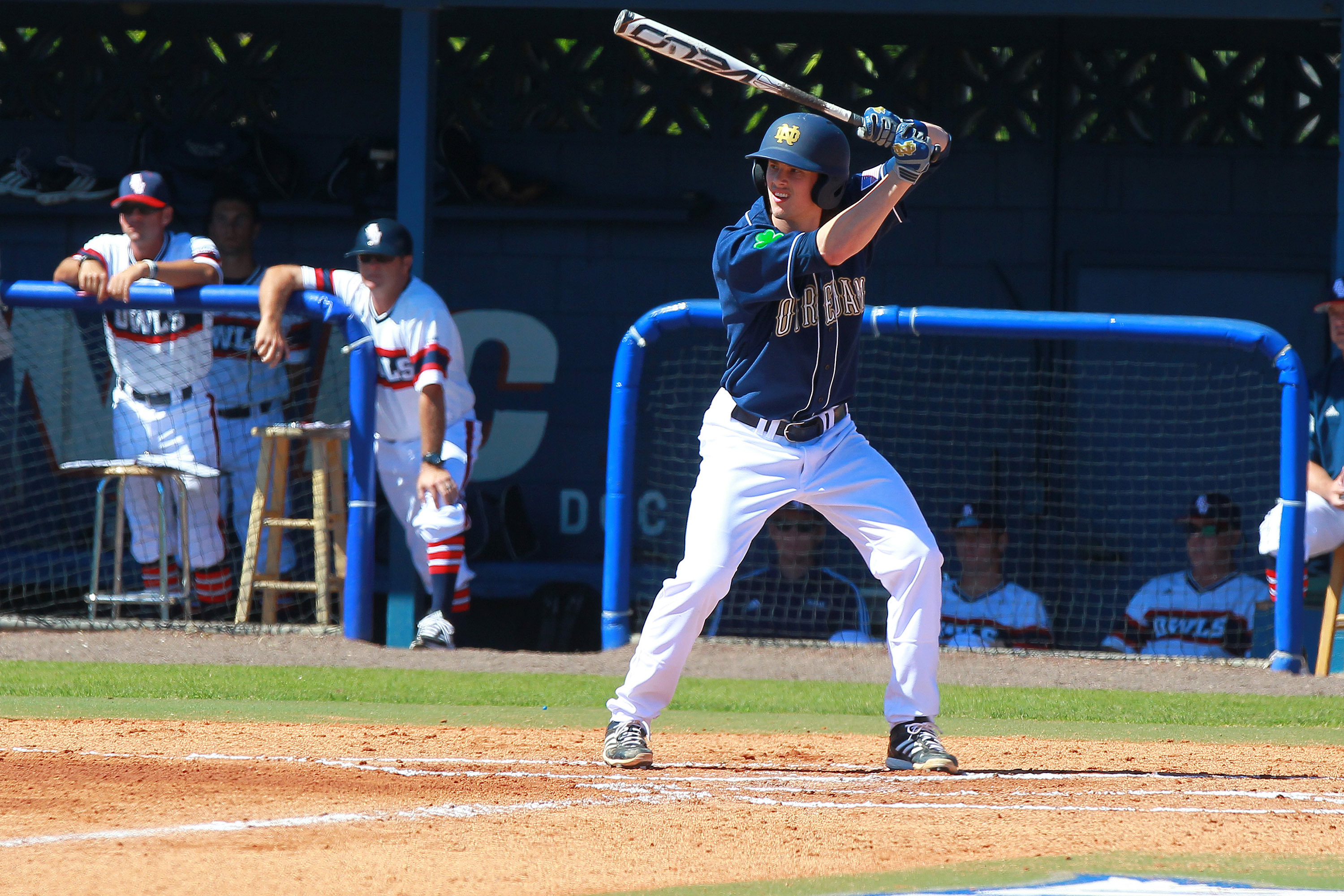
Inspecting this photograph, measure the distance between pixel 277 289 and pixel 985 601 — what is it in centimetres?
348

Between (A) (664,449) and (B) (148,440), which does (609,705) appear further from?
(A) (664,449)

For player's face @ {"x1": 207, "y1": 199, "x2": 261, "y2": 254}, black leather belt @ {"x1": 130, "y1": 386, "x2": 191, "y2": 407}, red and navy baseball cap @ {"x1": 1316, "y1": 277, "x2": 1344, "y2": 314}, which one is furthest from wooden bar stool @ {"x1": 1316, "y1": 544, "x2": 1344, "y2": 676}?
player's face @ {"x1": 207, "y1": 199, "x2": 261, "y2": 254}

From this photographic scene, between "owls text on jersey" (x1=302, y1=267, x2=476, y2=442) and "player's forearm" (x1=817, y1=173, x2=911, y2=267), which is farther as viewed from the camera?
"owls text on jersey" (x1=302, y1=267, x2=476, y2=442)

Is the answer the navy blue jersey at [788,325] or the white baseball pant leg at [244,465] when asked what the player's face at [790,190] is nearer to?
the navy blue jersey at [788,325]

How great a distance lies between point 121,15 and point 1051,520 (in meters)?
5.98

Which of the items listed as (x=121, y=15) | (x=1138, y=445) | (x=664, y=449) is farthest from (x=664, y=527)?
(x=121, y=15)

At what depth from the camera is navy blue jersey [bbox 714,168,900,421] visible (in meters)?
4.26

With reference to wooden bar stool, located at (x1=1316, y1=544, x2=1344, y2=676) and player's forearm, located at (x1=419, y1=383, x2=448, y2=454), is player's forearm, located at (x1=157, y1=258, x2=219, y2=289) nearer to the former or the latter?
player's forearm, located at (x1=419, y1=383, x2=448, y2=454)

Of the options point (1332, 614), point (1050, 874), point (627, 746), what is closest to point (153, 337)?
point (627, 746)

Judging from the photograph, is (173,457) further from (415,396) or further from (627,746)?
(627,746)

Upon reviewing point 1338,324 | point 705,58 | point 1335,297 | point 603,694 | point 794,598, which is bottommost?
point 603,694

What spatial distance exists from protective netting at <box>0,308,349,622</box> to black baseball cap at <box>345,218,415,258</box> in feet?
4.30

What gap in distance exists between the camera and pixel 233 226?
823 centimetres

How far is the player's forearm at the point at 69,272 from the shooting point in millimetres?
7234
